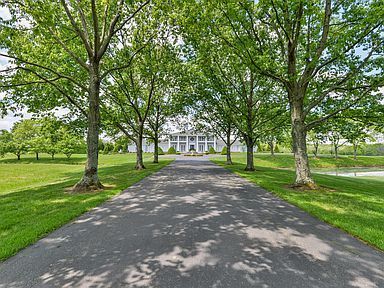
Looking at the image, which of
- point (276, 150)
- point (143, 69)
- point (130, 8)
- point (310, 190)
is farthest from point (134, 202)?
point (276, 150)

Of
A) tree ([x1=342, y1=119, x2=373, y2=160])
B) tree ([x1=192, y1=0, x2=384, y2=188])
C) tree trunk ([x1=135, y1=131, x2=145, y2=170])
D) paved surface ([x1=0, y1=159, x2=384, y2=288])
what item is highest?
tree ([x1=192, y1=0, x2=384, y2=188])

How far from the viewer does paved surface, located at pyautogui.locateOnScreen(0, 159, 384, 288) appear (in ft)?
9.43

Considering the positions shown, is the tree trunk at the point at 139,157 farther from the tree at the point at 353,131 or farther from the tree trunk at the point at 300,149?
the tree at the point at 353,131

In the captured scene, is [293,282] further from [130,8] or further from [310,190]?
[130,8]

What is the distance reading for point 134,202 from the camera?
7047mm

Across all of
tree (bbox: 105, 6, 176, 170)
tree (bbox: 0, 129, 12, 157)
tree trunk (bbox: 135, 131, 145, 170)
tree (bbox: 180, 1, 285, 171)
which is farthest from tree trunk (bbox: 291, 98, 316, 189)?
tree (bbox: 0, 129, 12, 157)

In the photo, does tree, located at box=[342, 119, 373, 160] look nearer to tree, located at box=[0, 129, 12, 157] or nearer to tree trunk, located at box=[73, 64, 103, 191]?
tree trunk, located at box=[73, 64, 103, 191]

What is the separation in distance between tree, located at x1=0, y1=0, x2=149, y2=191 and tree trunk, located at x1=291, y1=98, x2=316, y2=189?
30.2ft

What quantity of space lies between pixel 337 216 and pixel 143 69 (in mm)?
14723

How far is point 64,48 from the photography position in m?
9.48

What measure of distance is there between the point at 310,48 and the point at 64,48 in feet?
38.9

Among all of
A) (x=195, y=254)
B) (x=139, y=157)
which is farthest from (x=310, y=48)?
(x=139, y=157)

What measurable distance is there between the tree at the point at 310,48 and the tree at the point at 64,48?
4939 millimetres

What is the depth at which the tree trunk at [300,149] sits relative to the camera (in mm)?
9789
